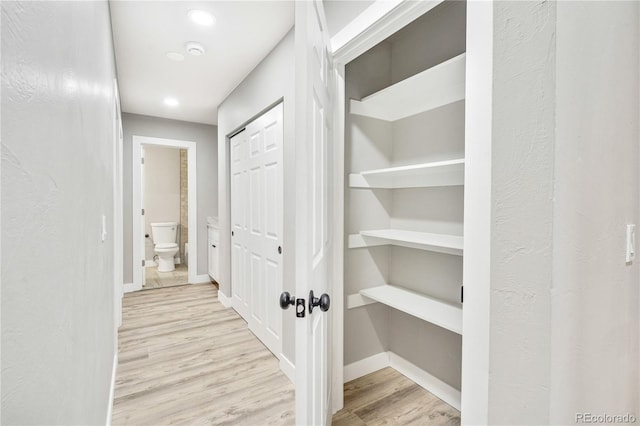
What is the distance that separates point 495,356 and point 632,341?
624 mm

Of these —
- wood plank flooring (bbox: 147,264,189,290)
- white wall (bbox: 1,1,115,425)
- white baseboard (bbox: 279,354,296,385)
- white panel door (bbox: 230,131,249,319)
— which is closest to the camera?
white wall (bbox: 1,1,115,425)

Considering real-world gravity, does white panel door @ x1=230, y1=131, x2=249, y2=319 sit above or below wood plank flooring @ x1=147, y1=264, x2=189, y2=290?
above

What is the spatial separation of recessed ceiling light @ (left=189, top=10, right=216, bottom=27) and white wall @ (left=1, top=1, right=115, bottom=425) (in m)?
1.31

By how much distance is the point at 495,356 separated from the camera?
2.71ft

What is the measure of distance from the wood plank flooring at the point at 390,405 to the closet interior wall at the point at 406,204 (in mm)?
153

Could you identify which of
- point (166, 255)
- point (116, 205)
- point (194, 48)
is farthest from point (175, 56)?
point (166, 255)

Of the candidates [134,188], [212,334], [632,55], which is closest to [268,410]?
[212,334]

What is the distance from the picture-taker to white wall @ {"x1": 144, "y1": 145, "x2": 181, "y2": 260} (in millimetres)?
5887

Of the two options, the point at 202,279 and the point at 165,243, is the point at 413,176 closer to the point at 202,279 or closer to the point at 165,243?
the point at 202,279

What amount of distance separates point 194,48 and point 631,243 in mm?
2884

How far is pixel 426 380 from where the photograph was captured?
2076 mm

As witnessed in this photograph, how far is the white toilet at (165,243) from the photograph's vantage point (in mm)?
5395

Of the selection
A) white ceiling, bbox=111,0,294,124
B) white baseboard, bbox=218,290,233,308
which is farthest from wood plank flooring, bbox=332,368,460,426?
white ceiling, bbox=111,0,294,124

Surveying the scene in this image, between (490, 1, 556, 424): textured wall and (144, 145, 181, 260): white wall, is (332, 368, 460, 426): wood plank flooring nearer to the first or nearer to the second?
(490, 1, 556, 424): textured wall
